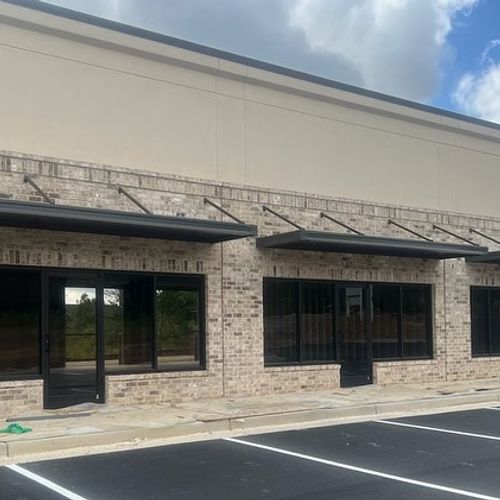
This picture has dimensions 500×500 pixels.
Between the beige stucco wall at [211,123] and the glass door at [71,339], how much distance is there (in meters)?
2.28

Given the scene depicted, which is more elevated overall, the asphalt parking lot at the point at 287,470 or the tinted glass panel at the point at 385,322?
the tinted glass panel at the point at 385,322

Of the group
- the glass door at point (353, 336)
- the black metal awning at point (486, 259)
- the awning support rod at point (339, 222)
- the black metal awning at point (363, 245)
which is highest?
the awning support rod at point (339, 222)

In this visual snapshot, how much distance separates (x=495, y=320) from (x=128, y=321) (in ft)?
35.2

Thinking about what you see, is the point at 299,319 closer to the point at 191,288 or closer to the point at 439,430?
the point at 191,288

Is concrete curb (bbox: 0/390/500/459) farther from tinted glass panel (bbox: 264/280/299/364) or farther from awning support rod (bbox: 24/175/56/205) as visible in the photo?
awning support rod (bbox: 24/175/56/205)

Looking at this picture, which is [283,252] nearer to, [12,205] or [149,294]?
[149,294]

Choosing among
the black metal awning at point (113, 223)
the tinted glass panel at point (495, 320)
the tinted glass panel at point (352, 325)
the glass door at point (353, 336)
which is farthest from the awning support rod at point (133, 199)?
the tinted glass panel at point (495, 320)

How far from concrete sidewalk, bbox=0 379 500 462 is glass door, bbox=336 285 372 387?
0.47m

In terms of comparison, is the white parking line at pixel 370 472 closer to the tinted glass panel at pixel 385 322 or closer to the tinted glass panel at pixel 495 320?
the tinted glass panel at pixel 385 322

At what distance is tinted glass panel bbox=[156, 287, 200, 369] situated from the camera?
13.8 metres

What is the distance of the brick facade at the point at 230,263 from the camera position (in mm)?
12375

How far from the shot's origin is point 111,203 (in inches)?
515

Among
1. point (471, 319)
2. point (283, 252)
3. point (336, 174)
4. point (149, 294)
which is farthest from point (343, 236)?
point (471, 319)

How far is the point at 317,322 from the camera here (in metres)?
16.1
